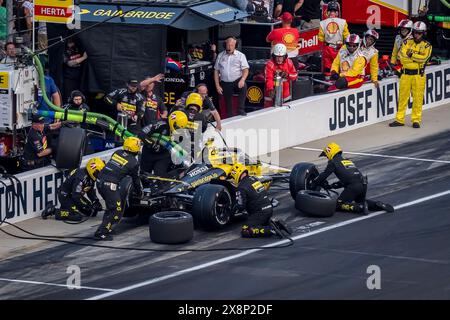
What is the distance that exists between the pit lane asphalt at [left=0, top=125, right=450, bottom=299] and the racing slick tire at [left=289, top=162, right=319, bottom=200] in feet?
1.12

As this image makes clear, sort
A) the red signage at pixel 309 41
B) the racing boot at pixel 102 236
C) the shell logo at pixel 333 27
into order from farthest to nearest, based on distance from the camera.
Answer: the red signage at pixel 309 41 → the shell logo at pixel 333 27 → the racing boot at pixel 102 236

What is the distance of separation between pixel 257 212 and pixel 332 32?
29.6 ft

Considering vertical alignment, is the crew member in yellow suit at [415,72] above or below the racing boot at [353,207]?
above

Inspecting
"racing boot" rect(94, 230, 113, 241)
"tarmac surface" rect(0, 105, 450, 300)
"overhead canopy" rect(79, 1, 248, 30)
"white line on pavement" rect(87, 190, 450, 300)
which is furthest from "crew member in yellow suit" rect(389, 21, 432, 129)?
"racing boot" rect(94, 230, 113, 241)

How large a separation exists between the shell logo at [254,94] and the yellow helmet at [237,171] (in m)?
6.33

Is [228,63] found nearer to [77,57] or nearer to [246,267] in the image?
[77,57]

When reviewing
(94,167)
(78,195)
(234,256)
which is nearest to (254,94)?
(94,167)

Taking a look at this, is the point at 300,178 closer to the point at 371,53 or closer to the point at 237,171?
the point at 237,171

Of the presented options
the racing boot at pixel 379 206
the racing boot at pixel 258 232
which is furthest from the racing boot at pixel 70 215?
the racing boot at pixel 379 206

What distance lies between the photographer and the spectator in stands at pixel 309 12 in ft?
96.0

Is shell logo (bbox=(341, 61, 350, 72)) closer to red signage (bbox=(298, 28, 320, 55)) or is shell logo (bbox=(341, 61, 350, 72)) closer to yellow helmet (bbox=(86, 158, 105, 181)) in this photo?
red signage (bbox=(298, 28, 320, 55))

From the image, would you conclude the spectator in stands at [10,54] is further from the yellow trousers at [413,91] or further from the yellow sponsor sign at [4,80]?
the yellow trousers at [413,91]

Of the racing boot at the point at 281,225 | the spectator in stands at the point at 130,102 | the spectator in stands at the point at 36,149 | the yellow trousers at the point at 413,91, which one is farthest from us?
the yellow trousers at the point at 413,91

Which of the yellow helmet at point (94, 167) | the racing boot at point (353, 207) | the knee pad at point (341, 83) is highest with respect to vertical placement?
the knee pad at point (341, 83)
